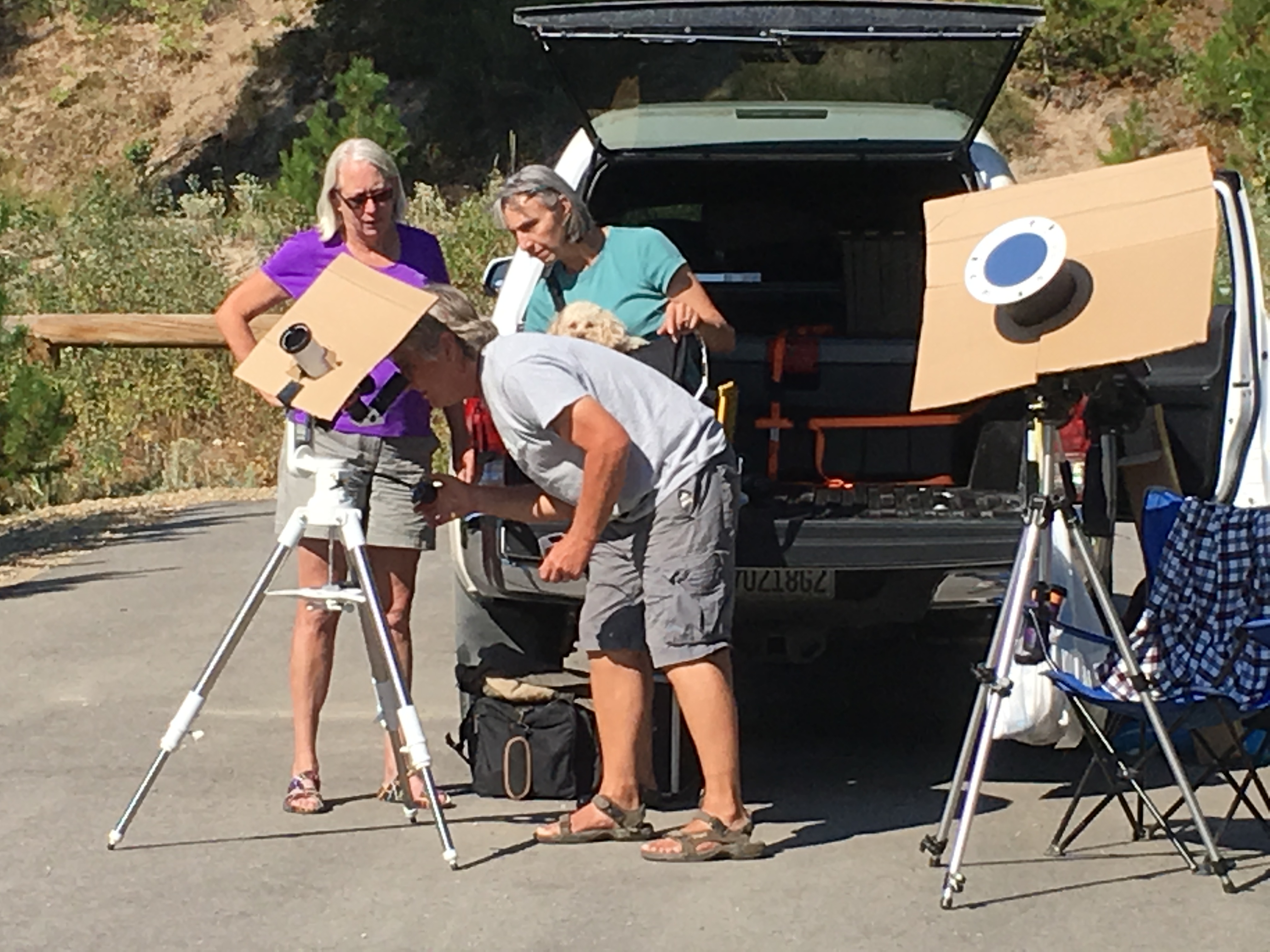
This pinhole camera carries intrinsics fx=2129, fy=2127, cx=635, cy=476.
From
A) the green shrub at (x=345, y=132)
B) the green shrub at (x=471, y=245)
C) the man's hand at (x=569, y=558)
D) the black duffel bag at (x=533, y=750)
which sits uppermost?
the green shrub at (x=345, y=132)

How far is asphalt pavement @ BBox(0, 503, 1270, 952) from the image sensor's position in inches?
194

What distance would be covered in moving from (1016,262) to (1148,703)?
3.67 feet

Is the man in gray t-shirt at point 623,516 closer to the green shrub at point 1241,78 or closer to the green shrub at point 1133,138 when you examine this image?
the green shrub at point 1133,138

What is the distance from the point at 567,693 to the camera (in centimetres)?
617

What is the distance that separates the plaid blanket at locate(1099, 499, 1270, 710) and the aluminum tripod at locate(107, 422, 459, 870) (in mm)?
1769

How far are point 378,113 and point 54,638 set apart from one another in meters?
14.3

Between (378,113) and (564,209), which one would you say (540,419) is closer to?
(564,209)

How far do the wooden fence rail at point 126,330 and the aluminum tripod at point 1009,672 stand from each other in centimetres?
852

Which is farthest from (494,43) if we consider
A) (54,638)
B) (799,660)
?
(799,660)

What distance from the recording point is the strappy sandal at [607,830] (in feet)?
18.6

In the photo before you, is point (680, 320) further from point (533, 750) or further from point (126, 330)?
point (126, 330)

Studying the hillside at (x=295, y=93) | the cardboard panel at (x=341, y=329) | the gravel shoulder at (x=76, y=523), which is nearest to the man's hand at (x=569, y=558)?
the cardboard panel at (x=341, y=329)

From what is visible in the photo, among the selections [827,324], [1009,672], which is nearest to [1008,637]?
[1009,672]

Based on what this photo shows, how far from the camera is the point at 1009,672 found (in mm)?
5246
